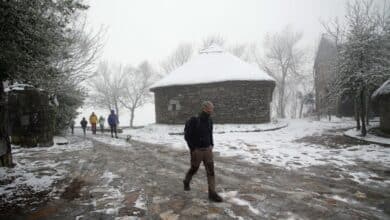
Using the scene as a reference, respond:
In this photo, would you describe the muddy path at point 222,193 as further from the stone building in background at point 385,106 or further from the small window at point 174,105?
the small window at point 174,105

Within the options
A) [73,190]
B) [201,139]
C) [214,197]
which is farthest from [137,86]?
[214,197]

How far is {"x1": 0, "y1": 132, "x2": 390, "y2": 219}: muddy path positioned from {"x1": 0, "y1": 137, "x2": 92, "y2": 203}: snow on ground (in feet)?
1.08

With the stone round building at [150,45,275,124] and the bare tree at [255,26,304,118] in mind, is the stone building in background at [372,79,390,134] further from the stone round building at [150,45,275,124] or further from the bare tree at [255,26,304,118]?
the bare tree at [255,26,304,118]

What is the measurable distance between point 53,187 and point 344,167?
290 inches

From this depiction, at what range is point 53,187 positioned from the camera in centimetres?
515

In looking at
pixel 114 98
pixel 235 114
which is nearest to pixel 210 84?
pixel 235 114

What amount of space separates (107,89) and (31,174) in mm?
37151

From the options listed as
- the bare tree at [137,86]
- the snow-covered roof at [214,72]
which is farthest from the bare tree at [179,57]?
the snow-covered roof at [214,72]

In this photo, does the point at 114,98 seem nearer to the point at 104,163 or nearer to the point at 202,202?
the point at 104,163

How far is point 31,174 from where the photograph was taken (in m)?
6.06

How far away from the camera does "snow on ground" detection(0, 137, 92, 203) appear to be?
506 cm

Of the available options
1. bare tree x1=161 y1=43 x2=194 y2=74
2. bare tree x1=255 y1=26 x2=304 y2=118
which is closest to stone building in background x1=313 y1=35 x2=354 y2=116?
bare tree x1=255 y1=26 x2=304 y2=118

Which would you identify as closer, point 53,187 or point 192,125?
point 192,125

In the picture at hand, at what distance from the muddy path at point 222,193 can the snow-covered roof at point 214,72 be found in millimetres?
10764
